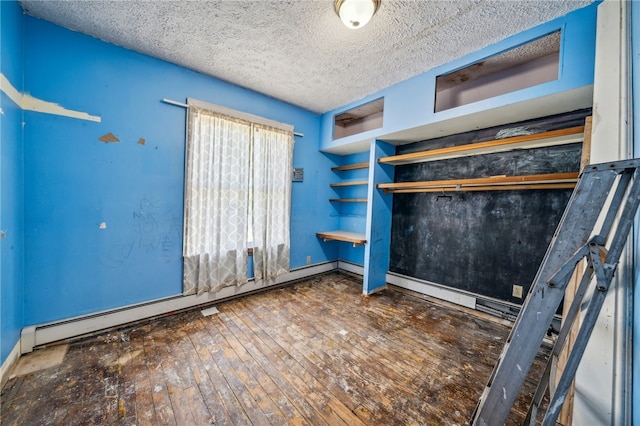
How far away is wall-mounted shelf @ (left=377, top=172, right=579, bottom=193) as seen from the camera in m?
1.99

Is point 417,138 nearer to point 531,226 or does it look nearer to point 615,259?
point 531,226

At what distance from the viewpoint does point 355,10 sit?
1.62 m

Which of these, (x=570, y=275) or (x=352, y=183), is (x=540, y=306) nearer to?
(x=570, y=275)

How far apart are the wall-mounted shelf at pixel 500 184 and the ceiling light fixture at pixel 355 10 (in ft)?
5.74

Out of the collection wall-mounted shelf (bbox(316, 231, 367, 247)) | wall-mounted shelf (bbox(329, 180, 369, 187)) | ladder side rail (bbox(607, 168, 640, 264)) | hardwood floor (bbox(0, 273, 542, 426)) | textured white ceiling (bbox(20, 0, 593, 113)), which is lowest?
hardwood floor (bbox(0, 273, 542, 426))

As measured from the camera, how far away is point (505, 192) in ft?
8.30

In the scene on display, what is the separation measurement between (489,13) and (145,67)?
3062 millimetres

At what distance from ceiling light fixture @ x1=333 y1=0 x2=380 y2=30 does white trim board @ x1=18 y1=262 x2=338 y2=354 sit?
118 inches

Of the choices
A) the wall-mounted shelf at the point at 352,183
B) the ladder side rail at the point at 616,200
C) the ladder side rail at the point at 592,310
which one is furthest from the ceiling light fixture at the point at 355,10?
the wall-mounted shelf at the point at 352,183

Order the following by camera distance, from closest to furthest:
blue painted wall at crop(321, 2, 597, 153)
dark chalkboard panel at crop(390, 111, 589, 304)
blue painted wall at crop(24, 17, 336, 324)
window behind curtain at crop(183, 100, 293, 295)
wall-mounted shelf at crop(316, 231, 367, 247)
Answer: blue painted wall at crop(321, 2, 597, 153), blue painted wall at crop(24, 17, 336, 324), dark chalkboard panel at crop(390, 111, 589, 304), window behind curtain at crop(183, 100, 293, 295), wall-mounted shelf at crop(316, 231, 367, 247)

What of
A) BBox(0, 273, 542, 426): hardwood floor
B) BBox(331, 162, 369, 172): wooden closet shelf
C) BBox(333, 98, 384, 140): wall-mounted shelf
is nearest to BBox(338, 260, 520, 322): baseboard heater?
BBox(0, 273, 542, 426): hardwood floor

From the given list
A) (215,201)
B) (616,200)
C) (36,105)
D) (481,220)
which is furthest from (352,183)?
(36,105)

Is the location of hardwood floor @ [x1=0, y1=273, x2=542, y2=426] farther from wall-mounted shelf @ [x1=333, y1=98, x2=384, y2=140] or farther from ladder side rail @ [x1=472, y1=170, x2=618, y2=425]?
wall-mounted shelf @ [x1=333, y1=98, x2=384, y2=140]

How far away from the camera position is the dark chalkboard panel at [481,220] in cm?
227
